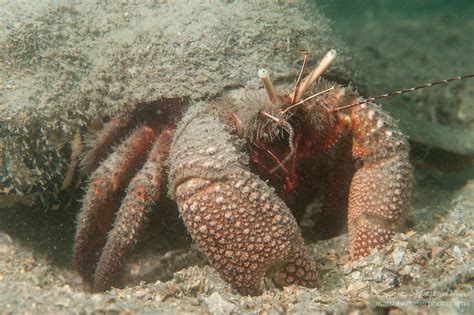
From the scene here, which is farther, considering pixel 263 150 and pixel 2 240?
pixel 2 240

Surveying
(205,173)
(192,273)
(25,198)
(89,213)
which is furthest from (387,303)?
(25,198)

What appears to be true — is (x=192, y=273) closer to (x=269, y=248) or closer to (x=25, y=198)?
(x=269, y=248)

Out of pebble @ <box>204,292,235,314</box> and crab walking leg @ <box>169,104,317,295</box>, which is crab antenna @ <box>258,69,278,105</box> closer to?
crab walking leg @ <box>169,104,317,295</box>

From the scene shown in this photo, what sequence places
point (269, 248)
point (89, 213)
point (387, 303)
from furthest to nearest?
point (89, 213) → point (269, 248) → point (387, 303)

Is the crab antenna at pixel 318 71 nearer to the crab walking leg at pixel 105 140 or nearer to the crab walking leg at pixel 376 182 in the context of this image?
the crab walking leg at pixel 376 182

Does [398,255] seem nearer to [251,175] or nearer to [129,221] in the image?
[251,175]

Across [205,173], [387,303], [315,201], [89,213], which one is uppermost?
[205,173]

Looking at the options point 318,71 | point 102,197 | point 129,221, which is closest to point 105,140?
point 102,197

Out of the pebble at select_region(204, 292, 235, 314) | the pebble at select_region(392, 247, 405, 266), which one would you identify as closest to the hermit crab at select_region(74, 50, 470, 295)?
the pebble at select_region(392, 247, 405, 266)
